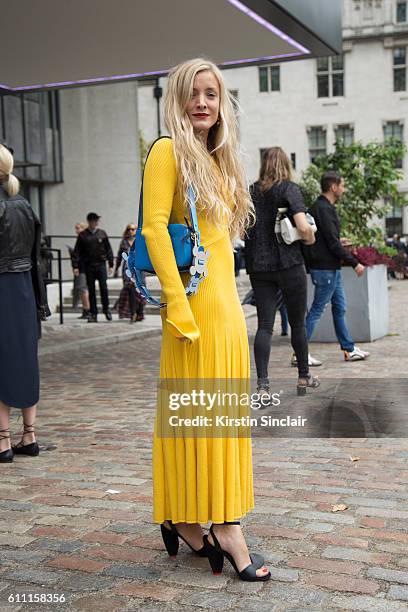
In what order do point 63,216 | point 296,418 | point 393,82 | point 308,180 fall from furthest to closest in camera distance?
1. point 393,82
2. point 63,216
3. point 308,180
4. point 296,418

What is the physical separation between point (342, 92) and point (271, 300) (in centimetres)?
4432

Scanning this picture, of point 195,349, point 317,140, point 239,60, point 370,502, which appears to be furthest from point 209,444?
point 317,140

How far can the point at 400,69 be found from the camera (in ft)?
158

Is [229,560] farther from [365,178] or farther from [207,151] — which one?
[365,178]

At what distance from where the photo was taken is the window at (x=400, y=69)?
48.0 m

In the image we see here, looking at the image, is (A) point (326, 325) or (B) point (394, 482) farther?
(A) point (326, 325)

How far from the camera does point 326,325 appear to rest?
36.5ft

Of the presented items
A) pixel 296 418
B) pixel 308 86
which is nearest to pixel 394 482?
pixel 296 418

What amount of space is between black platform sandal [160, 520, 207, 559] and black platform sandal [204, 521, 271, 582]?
0.13 metres

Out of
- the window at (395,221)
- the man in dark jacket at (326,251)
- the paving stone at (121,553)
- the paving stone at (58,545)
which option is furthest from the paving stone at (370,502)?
the window at (395,221)

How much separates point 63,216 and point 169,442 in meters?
24.7

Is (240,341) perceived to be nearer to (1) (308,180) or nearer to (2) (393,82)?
(1) (308,180)

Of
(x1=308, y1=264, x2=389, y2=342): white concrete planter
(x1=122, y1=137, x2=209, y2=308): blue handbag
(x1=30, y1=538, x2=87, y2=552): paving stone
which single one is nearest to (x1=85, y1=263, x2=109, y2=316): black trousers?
(x1=308, y1=264, x2=389, y2=342): white concrete planter

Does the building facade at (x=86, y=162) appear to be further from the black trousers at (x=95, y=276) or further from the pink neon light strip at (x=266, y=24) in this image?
the pink neon light strip at (x=266, y=24)
